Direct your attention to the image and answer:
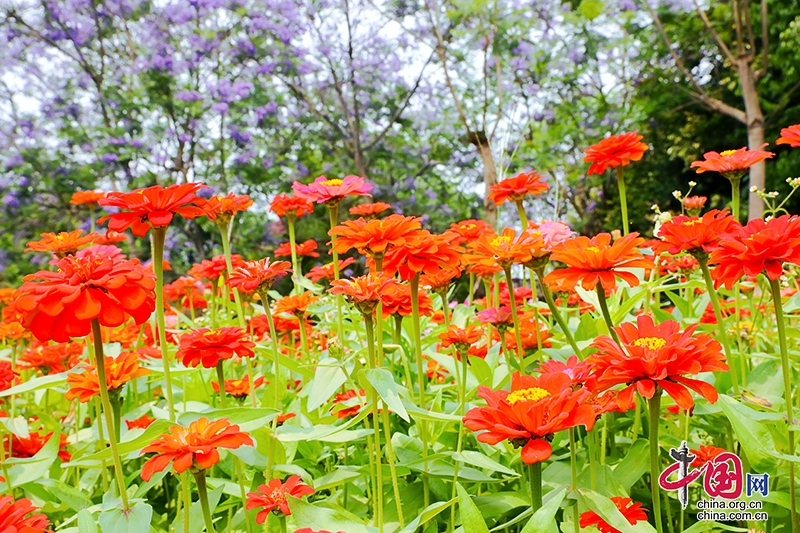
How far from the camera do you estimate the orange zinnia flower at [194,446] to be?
2.00ft

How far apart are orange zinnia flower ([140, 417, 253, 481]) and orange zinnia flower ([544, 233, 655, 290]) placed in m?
0.43

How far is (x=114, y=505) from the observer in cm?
72

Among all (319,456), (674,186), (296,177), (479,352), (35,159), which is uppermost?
(35,159)

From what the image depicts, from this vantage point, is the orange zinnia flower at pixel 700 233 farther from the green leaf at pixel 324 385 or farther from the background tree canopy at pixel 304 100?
the background tree canopy at pixel 304 100

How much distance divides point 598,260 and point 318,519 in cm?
45

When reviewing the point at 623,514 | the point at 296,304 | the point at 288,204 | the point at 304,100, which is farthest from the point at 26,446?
the point at 304,100

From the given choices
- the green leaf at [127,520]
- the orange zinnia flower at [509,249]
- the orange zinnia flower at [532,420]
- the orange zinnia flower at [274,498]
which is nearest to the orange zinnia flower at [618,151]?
the orange zinnia flower at [509,249]

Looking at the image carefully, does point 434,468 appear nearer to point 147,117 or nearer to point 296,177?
point 296,177

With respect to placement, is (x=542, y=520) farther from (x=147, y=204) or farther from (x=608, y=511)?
(x=147, y=204)

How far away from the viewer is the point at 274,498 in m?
0.70

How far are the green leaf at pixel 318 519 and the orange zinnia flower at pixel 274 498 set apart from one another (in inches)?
0.4

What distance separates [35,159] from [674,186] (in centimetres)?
619

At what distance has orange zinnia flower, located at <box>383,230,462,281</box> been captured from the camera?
2.57 ft

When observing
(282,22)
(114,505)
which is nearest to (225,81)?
(282,22)
